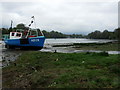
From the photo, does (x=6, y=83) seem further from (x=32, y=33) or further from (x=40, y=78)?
(x=32, y=33)

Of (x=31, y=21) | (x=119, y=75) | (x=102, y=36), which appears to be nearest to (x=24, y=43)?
(x=31, y=21)

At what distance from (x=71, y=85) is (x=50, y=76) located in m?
1.85

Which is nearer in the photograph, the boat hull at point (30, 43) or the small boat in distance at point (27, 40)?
the boat hull at point (30, 43)

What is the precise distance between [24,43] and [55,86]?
95.7 feet

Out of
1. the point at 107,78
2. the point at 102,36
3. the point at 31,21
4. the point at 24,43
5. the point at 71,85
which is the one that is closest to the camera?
the point at 71,85

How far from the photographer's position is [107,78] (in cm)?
765

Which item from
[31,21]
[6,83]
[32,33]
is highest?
[31,21]

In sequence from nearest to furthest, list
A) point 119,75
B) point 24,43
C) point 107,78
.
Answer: point 107,78, point 119,75, point 24,43

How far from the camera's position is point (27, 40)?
114 ft

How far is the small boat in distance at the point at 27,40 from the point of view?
34562mm

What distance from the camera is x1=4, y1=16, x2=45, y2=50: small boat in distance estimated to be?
34.6 meters

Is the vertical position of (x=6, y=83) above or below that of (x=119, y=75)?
below

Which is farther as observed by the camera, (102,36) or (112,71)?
(102,36)

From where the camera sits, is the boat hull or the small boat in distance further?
the small boat in distance
